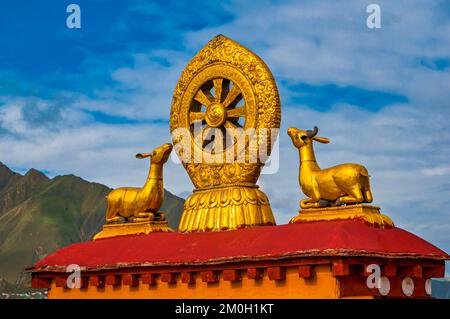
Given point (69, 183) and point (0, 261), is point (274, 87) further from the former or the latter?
point (69, 183)

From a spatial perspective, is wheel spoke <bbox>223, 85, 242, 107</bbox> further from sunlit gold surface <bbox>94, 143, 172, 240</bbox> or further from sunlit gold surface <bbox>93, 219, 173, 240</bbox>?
sunlit gold surface <bbox>93, 219, 173, 240</bbox>

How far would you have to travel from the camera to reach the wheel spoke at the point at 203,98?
18.3m

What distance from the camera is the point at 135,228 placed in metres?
18.5

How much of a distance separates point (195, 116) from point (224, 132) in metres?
0.97

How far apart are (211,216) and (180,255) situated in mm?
1330

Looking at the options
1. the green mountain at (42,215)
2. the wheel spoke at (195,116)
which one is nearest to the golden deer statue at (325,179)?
the wheel spoke at (195,116)

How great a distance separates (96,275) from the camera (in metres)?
17.6

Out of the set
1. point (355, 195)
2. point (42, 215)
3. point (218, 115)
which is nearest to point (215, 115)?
point (218, 115)

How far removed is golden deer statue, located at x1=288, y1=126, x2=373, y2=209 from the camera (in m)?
15.1

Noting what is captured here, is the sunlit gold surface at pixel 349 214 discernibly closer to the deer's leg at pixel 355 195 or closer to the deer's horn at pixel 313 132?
the deer's leg at pixel 355 195

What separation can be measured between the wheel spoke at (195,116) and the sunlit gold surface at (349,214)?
3890 mm

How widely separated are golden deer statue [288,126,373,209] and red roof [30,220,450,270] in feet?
2.11

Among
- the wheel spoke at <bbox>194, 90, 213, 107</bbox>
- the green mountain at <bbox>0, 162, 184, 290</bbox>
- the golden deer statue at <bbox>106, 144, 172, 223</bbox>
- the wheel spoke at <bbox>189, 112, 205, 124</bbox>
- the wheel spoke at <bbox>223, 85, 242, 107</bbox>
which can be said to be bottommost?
the golden deer statue at <bbox>106, 144, 172, 223</bbox>

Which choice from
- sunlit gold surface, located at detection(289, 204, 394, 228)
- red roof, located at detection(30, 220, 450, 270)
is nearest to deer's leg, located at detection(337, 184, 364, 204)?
sunlit gold surface, located at detection(289, 204, 394, 228)
